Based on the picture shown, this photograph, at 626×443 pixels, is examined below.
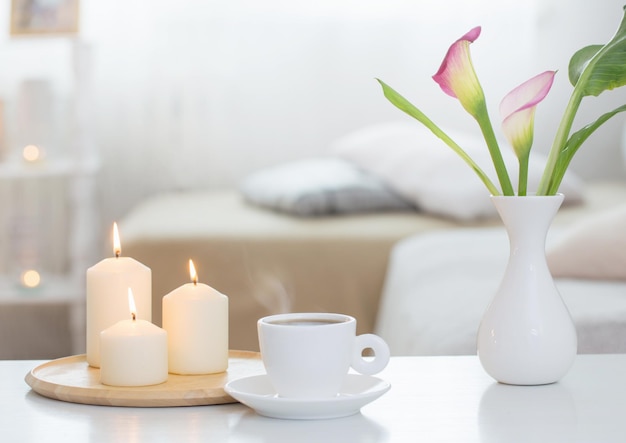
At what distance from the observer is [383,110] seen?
3.19 meters

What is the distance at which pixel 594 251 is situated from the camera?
1.52 metres

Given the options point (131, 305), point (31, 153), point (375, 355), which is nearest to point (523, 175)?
point (375, 355)

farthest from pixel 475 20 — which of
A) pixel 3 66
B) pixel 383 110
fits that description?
pixel 3 66

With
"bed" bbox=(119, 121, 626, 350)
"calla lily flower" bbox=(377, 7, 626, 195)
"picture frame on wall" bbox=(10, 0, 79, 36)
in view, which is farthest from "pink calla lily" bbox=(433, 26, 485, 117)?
"picture frame on wall" bbox=(10, 0, 79, 36)

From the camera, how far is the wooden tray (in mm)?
767

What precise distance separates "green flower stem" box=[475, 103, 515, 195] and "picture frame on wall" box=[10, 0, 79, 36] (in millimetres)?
2233

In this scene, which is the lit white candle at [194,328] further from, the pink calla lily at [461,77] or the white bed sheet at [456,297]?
the white bed sheet at [456,297]

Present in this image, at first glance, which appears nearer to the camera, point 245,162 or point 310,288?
point 310,288

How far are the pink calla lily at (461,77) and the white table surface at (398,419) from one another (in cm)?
23

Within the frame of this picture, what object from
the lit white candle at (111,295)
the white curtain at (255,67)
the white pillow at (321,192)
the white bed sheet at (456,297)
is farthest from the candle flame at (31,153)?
the lit white candle at (111,295)

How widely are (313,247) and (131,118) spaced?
1.07 meters

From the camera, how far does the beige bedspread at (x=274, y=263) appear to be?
2.26 m

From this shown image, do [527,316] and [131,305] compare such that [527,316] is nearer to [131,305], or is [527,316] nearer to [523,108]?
[523,108]

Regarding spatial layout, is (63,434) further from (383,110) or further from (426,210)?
(383,110)
